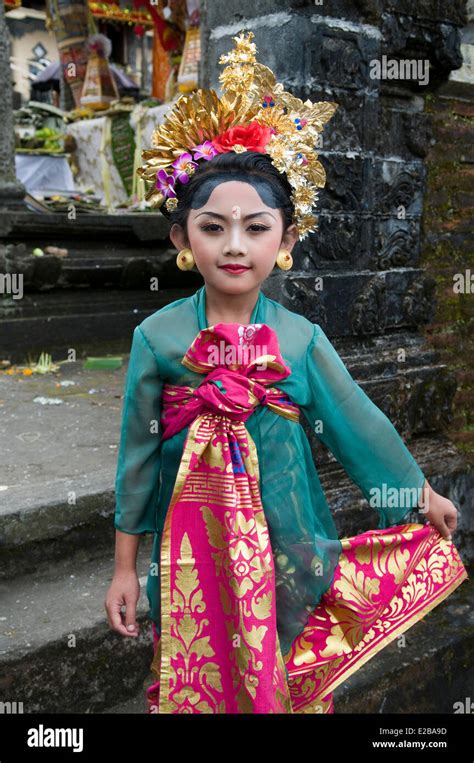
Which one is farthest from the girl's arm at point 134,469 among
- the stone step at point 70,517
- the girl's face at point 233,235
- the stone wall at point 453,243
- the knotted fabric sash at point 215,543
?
the stone wall at point 453,243

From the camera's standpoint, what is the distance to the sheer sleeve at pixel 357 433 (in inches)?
77.3

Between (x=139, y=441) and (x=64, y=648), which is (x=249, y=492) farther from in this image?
(x=64, y=648)

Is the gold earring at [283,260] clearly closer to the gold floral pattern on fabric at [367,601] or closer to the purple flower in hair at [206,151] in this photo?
the purple flower in hair at [206,151]

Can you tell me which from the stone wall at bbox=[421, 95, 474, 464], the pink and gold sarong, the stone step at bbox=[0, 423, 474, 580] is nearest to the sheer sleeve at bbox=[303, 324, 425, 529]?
the pink and gold sarong

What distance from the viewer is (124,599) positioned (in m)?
1.97

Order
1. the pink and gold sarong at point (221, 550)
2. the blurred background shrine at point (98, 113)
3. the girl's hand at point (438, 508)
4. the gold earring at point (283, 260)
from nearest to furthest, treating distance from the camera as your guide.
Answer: the pink and gold sarong at point (221, 550)
the gold earring at point (283, 260)
the girl's hand at point (438, 508)
the blurred background shrine at point (98, 113)

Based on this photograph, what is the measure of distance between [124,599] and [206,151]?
1110 millimetres

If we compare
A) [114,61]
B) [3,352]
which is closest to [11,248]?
[3,352]

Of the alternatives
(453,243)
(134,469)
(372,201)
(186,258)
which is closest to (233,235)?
(186,258)

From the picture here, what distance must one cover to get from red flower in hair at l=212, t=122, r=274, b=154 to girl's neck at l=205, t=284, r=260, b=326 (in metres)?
0.33

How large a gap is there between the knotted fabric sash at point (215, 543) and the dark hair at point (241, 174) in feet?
1.01

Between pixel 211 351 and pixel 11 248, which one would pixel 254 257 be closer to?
pixel 211 351

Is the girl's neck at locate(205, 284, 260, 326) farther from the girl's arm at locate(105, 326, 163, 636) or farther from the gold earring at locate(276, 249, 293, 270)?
the girl's arm at locate(105, 326, 163, 636)

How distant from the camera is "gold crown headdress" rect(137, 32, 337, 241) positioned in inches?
73.0
